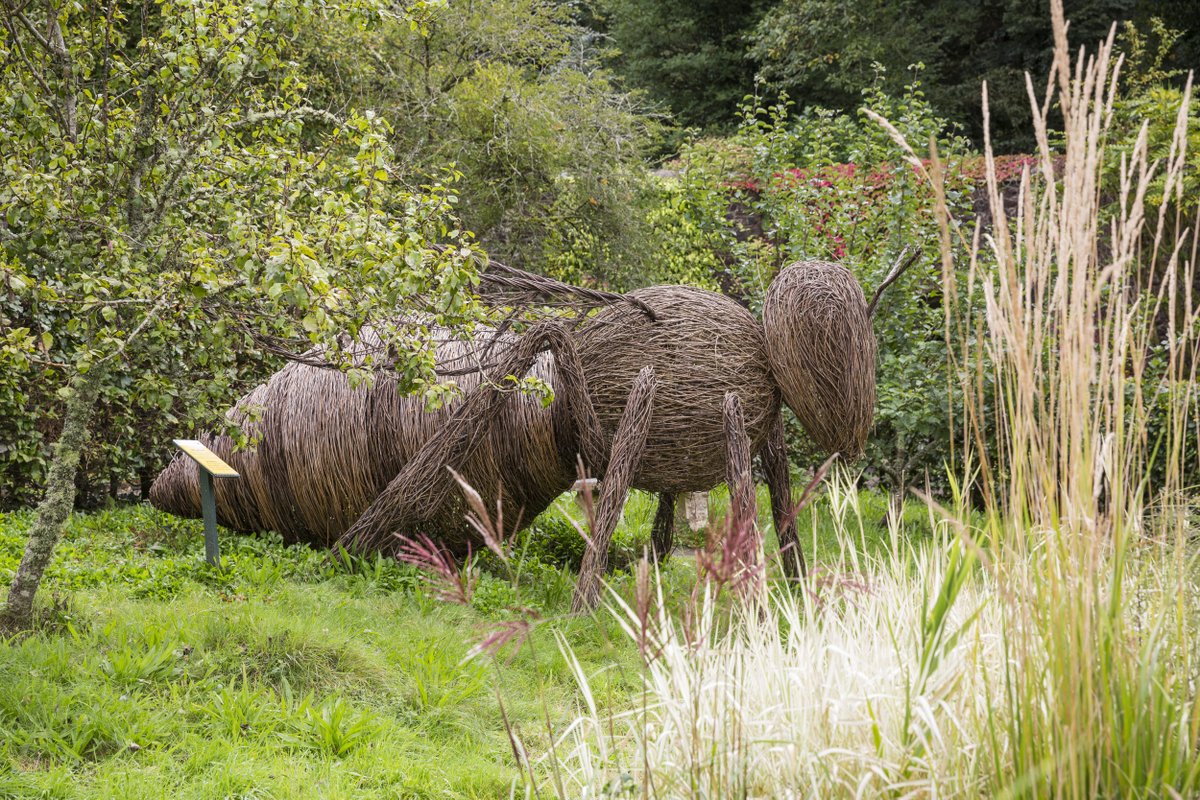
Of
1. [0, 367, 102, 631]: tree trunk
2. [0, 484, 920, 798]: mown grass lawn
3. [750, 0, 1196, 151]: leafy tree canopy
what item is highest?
[750, 0, 1196, 151]: leafy tree canopy

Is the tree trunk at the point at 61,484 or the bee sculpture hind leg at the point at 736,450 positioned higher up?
the tree trunk at the point at 61,484

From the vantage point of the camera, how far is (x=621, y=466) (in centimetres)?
475

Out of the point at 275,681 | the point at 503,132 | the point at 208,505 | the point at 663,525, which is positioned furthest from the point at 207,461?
the point at 503,132

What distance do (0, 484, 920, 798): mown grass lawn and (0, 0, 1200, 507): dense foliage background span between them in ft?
2.83

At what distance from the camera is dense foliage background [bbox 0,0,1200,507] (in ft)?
12.0

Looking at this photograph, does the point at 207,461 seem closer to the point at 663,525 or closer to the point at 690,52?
the point at 663,525

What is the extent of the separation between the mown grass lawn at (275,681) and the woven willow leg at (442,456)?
0.61 feet

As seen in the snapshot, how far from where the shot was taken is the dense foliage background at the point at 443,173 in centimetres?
365

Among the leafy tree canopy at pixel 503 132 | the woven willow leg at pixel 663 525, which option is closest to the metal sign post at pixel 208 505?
the woven willow leg at pixel 663 525

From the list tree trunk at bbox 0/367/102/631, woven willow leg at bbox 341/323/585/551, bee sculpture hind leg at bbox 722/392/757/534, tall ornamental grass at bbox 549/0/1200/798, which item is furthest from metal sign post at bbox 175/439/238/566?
tall ornamental grass at bbox 549/0/1200/798

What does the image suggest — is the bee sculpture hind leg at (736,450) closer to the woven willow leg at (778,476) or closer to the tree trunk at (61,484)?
the woven willow leg at (778,476)

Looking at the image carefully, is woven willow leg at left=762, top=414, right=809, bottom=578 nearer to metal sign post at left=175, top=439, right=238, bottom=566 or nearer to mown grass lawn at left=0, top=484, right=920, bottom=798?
mown grass lawn at left=0, top=484, right=920, bottom=798

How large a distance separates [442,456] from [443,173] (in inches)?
224

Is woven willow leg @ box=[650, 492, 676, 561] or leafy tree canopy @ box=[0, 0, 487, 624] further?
woven willow leg @ box=[650, 492, 676, 561]
